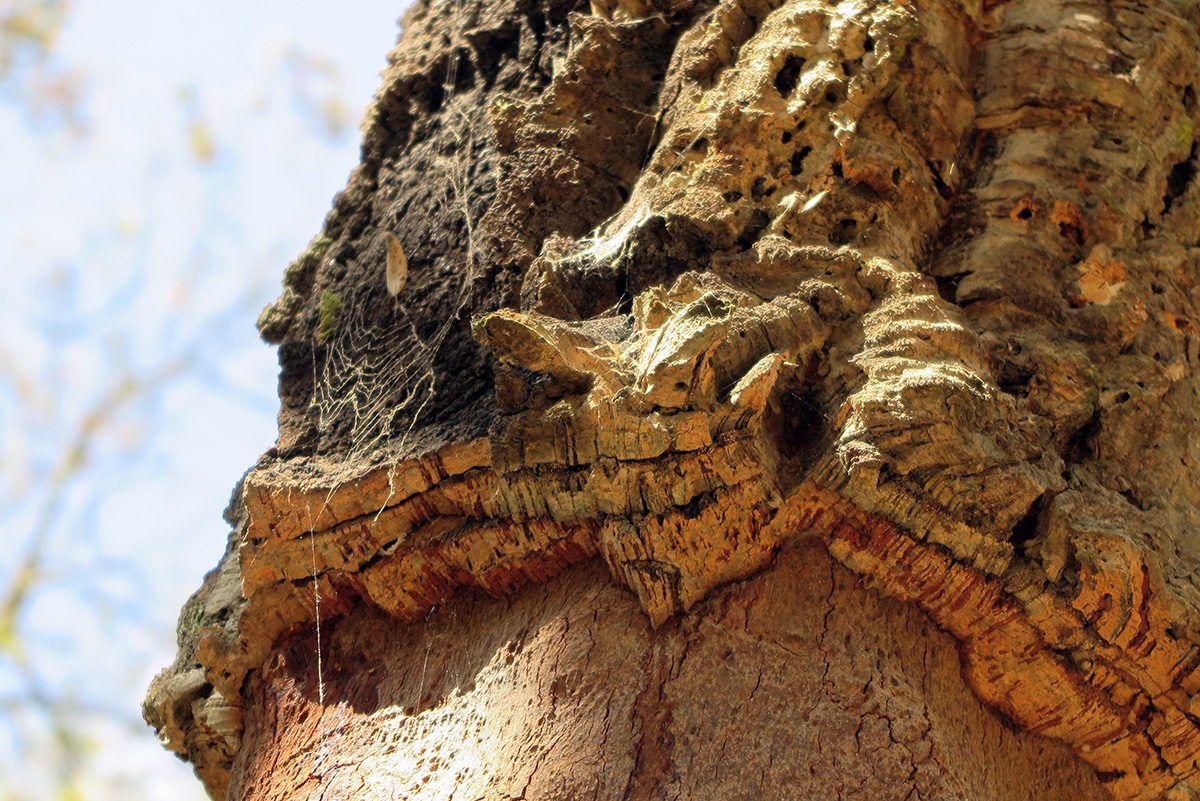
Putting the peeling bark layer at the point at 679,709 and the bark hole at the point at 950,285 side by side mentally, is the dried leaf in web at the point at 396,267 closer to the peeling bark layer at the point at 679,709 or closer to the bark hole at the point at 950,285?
the peeling bark layer at the point at 679,709

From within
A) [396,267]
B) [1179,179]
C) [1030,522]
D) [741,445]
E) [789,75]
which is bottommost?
[1179,179]

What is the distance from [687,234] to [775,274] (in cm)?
A: 17

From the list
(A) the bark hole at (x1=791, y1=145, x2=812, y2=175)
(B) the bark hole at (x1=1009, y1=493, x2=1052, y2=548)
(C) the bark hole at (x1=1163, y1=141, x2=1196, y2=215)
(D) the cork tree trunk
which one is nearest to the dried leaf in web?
(D) the cork tree trunk

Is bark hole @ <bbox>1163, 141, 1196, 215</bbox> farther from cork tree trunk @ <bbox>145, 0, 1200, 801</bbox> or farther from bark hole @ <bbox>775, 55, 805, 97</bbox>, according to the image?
bark hole @ <bbox>775, 55, 805, 97</bbox>

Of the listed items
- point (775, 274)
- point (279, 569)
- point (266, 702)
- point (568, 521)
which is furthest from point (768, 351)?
point (266, 702)

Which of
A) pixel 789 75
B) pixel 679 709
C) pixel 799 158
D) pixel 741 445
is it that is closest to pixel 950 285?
pixel 799 158

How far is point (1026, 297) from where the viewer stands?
7.73 feet

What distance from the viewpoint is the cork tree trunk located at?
6.38 ft

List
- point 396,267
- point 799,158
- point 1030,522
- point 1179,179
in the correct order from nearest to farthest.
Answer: point 1030,522 < point 799,158 < point 396,267 < point 1179,179

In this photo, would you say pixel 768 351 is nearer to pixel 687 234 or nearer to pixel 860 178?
pixel 687 234

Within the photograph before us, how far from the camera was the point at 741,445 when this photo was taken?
6.33 ft

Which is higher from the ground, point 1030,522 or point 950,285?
point 950,285

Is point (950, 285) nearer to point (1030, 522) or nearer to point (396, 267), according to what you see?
point (1030, 522)

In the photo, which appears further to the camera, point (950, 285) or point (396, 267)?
point (396, 267)
